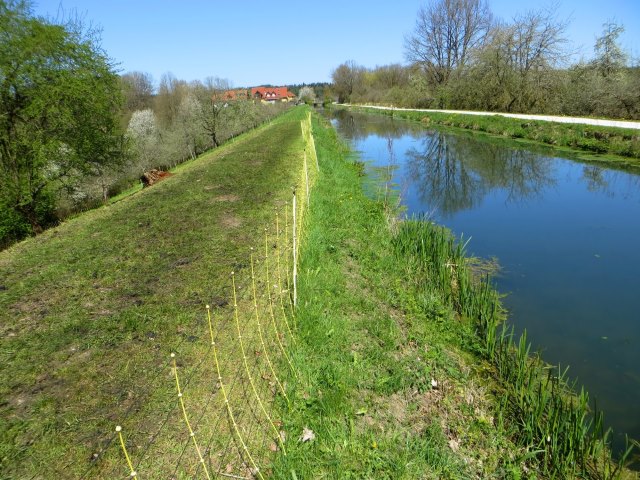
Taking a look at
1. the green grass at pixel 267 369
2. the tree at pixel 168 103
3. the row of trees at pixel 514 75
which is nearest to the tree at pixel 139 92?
the tree at pixel 168 103

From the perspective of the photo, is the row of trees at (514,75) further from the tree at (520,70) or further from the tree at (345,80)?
the tree at (345,80)

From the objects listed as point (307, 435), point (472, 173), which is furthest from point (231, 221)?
point (472, 173)

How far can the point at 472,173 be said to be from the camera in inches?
667

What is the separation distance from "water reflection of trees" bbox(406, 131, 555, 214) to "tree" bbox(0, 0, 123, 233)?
1444cm

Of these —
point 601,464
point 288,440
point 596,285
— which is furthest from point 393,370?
point 596,285

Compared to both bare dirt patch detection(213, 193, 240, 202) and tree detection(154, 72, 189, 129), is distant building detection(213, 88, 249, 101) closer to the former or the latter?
tree detection(154, 72, 189, 129)

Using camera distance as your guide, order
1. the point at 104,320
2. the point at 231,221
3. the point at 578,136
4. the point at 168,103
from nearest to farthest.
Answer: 1. the point at 104,320
2. the point at 231,221
3. the point at 578,136
4. the point at 168,103

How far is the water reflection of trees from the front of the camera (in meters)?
13.7

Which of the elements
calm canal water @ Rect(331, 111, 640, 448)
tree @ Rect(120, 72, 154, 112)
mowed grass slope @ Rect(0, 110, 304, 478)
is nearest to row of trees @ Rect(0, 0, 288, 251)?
mowed grass slope @ Rect(0, 110, 304, 478)

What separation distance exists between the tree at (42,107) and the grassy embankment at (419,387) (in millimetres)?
12967

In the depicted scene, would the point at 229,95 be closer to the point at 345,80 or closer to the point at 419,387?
the point at 419,387

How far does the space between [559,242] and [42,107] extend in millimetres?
17496

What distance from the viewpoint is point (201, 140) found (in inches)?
1645

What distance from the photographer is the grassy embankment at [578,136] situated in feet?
52.3
